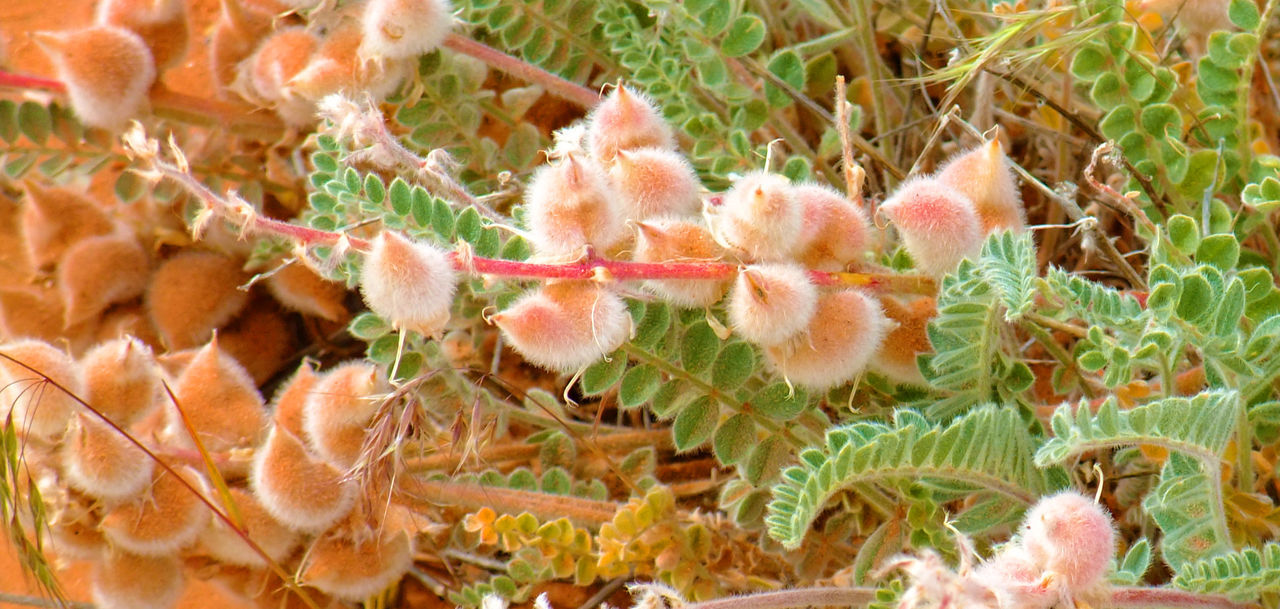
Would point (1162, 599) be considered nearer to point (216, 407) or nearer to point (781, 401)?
point (781, 401)

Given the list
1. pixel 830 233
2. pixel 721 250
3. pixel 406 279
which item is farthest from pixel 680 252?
pixel 406 279

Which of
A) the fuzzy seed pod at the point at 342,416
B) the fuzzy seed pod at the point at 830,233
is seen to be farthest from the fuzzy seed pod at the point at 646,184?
the fuzzy seed pod at the point at 342,416

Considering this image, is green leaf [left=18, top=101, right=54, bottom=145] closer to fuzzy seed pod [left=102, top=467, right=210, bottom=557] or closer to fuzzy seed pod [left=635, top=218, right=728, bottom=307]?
fuzzy seed pod [left=102, top=467, right=210, bottom=557]

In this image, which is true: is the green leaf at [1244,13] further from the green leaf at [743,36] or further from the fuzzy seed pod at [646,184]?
the fuzzy seed pod at [646,184]

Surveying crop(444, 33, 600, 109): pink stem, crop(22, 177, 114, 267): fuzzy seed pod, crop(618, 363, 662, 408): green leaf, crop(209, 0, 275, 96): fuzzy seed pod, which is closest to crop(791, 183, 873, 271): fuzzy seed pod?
crop(618, 363, 662, 408): green leaf

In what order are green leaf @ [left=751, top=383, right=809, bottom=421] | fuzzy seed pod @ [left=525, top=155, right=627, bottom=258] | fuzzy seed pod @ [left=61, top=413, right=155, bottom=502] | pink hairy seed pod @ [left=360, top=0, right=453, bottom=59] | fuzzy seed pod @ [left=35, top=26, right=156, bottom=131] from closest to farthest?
1. fuzzy seed pod @ [left=525, top=155, right=627, bottom=258]
2. green leaf @ [left=751, top=383, right=809, bottom=421]
3. fuzzy seed pod @ [left=61, top=413, right=155, bottom=502]
4. pink hairy seed pod @ [left=360, top=0, right=453, bottom=59]
5. fuzzy seed pod @ [left=35, top=26, right=156, bottom=131]

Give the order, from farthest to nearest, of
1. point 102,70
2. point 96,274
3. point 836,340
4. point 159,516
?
1. point 96,274
2. point 102,70
3. point 159,516
4. point 836,340
